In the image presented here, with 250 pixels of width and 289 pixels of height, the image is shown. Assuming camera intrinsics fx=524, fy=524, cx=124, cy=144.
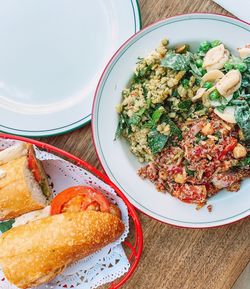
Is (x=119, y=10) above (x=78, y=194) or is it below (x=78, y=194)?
above

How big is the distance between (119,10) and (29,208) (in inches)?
33.7

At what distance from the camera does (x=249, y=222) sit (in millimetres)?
2141

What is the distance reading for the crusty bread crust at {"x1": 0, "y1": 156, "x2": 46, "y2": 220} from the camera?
1993 millimetres

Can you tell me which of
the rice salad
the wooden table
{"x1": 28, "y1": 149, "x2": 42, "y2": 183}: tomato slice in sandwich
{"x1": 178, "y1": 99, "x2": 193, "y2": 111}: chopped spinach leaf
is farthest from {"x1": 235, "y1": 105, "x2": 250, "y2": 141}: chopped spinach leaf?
{"x1": 28, "y1": 149, "x2": 42, "y2": 183}: tomato slice in sandwich

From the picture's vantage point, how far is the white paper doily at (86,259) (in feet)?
6.90

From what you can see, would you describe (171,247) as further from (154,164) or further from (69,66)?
(69,66)

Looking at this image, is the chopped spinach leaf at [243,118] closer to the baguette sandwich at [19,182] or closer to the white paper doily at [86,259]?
the white paper doily at [86,259]

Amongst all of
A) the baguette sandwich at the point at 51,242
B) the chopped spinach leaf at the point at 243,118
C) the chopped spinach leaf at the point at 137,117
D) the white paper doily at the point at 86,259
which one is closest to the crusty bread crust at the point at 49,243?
the baguette sandwich at the point at 51,242

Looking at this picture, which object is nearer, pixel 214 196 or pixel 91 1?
pixel 214 196

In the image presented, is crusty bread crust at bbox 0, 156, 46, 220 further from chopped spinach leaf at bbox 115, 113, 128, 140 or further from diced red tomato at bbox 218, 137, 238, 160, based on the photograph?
diced red tomato at bbox 218, 137, 238, 160

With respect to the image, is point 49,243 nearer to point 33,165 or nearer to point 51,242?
point 51,242

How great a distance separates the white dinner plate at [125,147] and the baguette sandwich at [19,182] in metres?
0.31

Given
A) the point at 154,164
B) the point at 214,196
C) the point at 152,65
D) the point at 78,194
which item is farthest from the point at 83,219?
the point at 152,65

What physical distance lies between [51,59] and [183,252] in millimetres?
969
